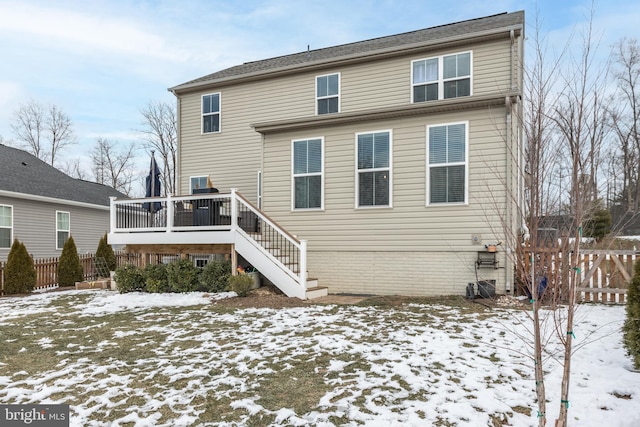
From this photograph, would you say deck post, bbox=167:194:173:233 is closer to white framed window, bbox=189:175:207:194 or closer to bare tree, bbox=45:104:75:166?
white framed window, bbox=189:175:207:194

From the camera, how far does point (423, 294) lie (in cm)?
846

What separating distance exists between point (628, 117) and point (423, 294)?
84.9ft

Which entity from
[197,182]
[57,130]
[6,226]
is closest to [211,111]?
[197,182]

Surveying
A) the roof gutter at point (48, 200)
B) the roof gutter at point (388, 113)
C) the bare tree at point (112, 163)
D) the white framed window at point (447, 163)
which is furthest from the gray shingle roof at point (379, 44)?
the bare tree at point (112, 163)

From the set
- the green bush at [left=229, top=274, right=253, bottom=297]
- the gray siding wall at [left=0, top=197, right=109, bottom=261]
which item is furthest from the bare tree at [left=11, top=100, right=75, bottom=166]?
the green bush at [left=229, top=274, right=253, bottom=297]

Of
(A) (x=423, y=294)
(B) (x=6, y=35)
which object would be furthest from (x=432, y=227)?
(B) (x=6, y=35)

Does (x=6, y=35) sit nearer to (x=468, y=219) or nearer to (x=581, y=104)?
(x=468, y=219)

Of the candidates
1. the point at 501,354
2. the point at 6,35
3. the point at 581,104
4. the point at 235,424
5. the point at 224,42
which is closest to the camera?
the point at 581,104

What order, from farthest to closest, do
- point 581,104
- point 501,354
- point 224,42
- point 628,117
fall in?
point 628,117
point 224,42
point 501,354
point 581,104

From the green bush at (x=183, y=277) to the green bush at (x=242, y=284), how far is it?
56.6 inches

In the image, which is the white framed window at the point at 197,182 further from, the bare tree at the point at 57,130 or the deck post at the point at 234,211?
the bare tree at the point at 57,130

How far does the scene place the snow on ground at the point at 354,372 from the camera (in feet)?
9.96

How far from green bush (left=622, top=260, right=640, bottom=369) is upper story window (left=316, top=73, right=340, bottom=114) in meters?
9.00

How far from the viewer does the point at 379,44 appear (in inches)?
467
